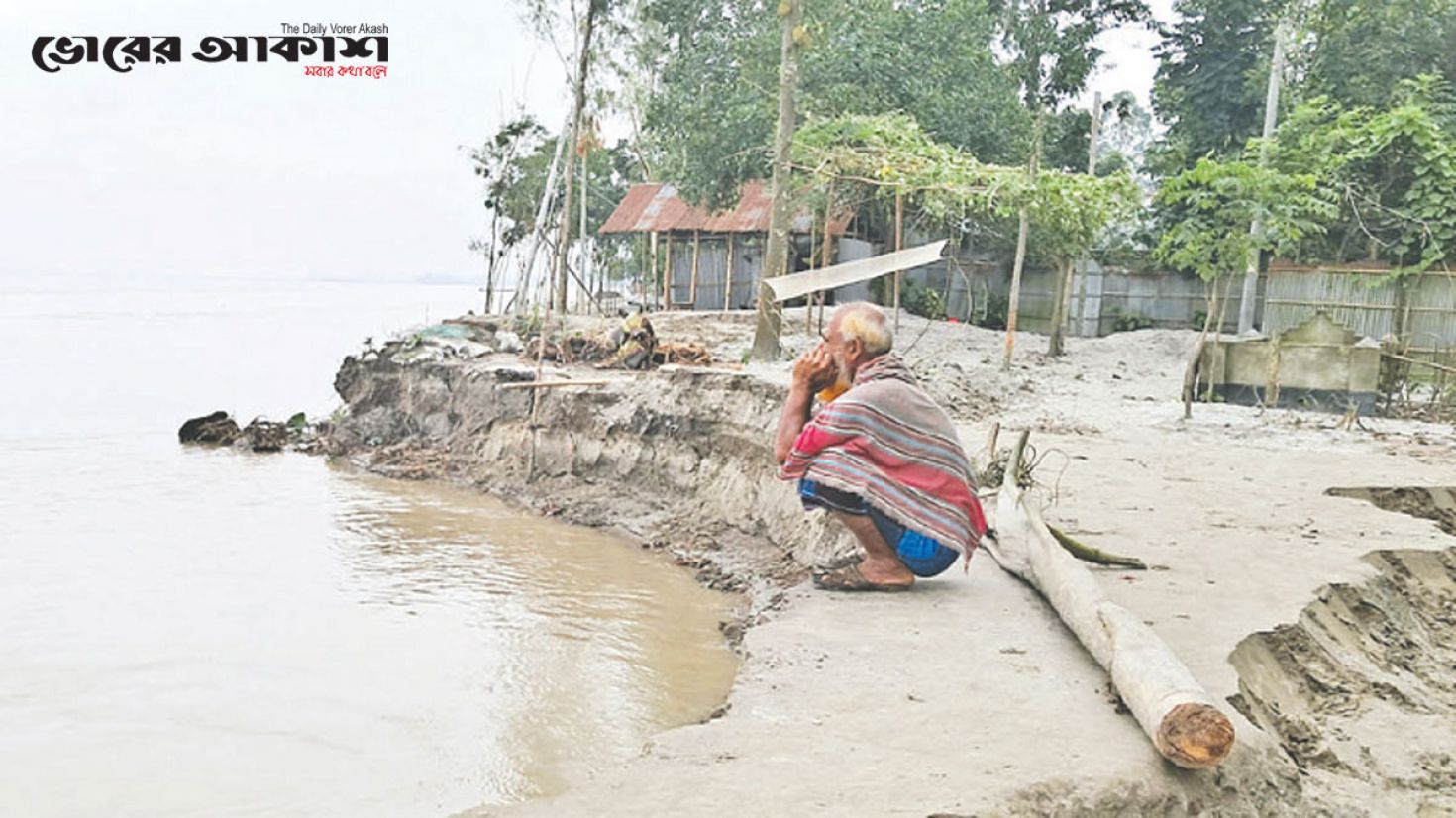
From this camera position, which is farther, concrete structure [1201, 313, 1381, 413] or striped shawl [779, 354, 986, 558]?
concrete structure [1201, 313, 1381, 413]

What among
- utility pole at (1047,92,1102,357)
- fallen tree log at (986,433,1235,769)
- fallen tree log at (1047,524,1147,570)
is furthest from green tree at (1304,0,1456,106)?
fallen tree log at (986,433,1235,769)

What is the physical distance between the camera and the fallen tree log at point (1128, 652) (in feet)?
11.1

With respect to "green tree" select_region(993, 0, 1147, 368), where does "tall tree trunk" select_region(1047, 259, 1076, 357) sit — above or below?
below

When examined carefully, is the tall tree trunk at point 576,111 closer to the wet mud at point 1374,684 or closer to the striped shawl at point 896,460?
the striped shawl at point 896,460

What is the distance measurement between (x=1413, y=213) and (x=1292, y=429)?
745 centimetres

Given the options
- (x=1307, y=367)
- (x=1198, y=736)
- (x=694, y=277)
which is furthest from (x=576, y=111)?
(x=1198, y=736)

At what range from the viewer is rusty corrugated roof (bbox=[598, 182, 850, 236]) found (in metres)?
24.1

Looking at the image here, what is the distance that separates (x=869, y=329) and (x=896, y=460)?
65cm

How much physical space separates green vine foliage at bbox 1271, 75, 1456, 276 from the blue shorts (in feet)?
43.2

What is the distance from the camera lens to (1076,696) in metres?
4.10

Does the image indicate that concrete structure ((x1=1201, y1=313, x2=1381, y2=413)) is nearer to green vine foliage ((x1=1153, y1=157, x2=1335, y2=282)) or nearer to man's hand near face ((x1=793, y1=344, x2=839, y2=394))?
green vine foliage ((x1=1153, y1=157, x2=1335, y2=282))

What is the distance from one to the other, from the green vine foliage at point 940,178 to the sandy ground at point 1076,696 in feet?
17.0

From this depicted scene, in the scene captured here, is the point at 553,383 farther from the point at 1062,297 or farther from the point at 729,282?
the point at 729,282

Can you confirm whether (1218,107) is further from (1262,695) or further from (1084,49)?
(1262,695)
